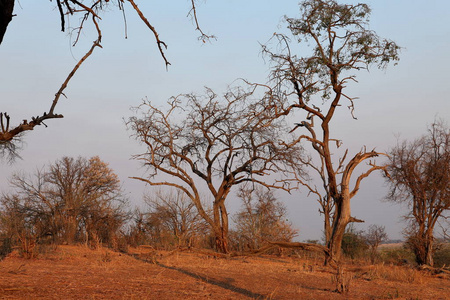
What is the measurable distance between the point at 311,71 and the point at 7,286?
1054 centimetres

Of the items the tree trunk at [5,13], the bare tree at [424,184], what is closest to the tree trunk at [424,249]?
the bare tree at [424,184]

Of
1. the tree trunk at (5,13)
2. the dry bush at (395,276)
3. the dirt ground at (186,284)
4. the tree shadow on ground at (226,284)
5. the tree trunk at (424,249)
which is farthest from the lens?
the tree trunk at (424,249)

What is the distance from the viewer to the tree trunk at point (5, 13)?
4.51 meters

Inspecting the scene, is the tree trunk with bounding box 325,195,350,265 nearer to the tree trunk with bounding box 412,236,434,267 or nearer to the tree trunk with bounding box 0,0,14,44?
the tree trunk with bounding box 412,236,434,267

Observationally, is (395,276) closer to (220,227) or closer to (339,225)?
(339,225)

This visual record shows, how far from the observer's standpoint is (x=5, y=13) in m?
4.53

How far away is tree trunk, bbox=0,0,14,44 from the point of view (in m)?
4.51

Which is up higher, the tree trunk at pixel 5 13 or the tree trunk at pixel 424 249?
the tree trunk at pixel 5 13

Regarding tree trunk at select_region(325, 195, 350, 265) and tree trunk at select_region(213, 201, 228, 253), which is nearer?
tree trunk at select_region(325, 195, 350, 265)

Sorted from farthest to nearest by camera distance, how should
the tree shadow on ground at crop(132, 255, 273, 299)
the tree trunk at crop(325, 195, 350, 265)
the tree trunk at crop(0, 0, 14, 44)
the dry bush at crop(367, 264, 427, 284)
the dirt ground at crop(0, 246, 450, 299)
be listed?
the tree trunk at crop(325, 195, 350, 265) < the dry bush at crop(367, 264, 427, 284) < the tree shadow on ground at crop(132, 255, 273, 299) < the dirt ground at crop(0, 246, 450, 299) < the tree trunk at crop(0, 0, 14, 44)

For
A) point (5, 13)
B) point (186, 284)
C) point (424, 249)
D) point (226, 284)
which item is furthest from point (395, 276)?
point (5, 13)

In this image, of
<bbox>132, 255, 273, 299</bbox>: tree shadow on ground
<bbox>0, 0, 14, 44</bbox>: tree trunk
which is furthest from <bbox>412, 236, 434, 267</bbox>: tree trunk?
<bbox>0, 0, 14, 44</bbox>: tree trunk

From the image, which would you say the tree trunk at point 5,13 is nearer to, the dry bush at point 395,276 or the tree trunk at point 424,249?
the dry bush at point 395,276

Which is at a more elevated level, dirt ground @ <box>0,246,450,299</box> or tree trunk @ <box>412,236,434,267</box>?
tree trunk @ <box>412,236,434,267</box>
